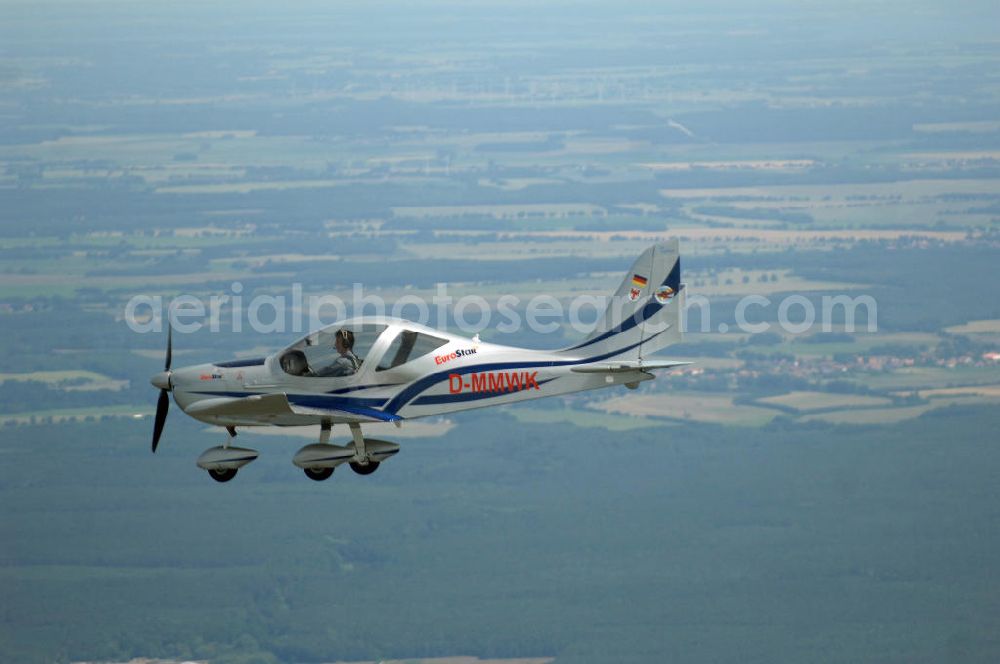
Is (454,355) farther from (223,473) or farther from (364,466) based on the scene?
(223,473)

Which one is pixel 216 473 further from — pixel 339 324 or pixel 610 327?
pixel 610 327

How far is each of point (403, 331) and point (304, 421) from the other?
3036 millimetres

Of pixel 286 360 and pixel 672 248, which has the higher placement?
pixel 672 248

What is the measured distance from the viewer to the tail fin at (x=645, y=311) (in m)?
38.4

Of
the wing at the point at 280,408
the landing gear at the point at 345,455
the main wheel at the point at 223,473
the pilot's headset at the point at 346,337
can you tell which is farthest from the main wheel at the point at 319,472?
the pilot's headset at the point at 346,337

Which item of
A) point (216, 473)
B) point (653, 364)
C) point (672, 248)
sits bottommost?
point (216, 473)

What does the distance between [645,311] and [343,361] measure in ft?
23.1

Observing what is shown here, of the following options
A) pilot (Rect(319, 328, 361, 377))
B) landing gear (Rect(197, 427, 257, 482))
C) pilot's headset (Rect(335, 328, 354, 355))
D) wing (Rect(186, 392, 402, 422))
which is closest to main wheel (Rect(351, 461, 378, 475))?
wing (Rect(186, 392, 402, 422))

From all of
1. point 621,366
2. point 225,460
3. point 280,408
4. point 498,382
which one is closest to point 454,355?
point 498,382

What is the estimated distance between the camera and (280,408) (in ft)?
121

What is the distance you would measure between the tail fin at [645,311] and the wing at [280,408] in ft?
16.6

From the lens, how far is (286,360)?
125ft

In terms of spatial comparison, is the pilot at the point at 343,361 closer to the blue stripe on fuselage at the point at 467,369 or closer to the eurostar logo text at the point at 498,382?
the blue stripe on fuselage at the point at 467,369

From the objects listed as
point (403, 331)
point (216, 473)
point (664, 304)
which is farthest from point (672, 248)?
point (216, 473)
